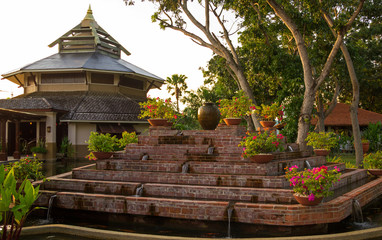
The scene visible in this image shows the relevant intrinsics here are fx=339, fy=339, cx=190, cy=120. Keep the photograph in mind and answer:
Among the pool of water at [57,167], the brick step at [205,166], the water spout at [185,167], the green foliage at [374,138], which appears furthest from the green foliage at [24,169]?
the green foliage at [374,138]

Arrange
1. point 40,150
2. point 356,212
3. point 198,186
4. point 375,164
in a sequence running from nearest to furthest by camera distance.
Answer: point 356,212 < point 198,186 < point 375,164 < point 40,150

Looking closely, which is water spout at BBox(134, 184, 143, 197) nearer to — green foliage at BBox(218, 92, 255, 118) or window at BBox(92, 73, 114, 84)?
green foliage at BBox(218, 92, 255, 118)

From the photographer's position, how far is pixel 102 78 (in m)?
29.9

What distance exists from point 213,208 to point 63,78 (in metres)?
25.5

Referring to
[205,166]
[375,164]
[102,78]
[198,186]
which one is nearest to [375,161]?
[375,164]

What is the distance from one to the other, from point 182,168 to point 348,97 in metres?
33.1

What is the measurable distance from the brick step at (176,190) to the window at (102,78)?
68.1ft

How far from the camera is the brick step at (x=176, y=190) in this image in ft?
26.3

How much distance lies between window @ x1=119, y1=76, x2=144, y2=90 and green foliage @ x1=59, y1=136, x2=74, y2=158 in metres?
7.73

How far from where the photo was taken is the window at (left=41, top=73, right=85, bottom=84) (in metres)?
29.3

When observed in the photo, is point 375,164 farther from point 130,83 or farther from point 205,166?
point 130,83

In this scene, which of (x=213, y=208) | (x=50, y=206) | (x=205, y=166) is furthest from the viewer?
(x=205, y=166)

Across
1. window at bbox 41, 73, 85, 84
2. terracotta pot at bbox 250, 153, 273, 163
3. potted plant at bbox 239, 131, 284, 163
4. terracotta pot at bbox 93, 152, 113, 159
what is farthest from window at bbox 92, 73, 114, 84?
terracotta pot at bbox 250, 153, 273, 163

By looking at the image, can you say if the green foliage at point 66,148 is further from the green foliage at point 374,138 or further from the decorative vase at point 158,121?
the green foliage at point 374,138
